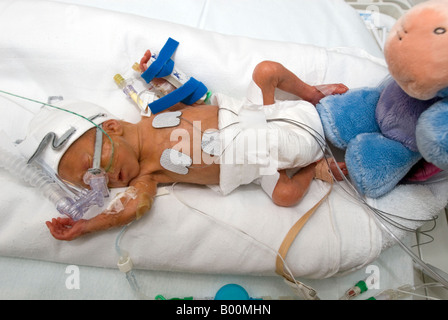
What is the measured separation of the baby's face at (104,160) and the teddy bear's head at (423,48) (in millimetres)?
855

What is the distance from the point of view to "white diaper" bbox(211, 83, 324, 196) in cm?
109

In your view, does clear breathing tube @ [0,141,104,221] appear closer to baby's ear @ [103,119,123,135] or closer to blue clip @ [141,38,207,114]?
baby's ear @ [103,119,123,135]

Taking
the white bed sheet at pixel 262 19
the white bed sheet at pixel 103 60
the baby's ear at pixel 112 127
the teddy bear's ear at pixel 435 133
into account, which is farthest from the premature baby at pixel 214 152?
the white bed sheet at pixel 262 19

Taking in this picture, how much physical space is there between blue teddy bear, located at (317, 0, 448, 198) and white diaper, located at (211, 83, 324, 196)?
0.33 feet

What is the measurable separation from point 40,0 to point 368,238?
1.59 metres

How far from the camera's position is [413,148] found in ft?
3.35

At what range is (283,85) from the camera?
122 cm

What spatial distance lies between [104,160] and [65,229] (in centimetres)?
25

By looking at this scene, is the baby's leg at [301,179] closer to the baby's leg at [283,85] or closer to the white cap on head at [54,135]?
the baby's leg at [283,85]

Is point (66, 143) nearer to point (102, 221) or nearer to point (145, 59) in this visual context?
point (102, 221)

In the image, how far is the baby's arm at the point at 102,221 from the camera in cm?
100

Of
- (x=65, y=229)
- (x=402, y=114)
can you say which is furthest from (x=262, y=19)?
(x=65, y=229)
